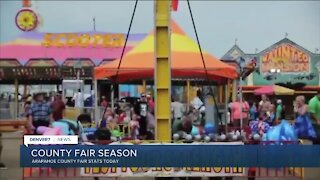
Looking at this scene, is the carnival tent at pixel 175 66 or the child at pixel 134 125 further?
the carnival tent at pixel 175 66

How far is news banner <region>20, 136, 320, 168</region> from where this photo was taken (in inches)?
176

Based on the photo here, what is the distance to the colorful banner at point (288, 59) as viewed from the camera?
460 centimetres

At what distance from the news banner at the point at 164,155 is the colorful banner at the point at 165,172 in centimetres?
20

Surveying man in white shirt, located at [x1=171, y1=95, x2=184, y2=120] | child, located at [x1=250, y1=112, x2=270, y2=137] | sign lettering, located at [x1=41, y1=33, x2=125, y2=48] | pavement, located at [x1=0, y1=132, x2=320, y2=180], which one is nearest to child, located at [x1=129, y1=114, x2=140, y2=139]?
man in white shirt, located at [x1=171, y1=95, x2=184, y2=120]

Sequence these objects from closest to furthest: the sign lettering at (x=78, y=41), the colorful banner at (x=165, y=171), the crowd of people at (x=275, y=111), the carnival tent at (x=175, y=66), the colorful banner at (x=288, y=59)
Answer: the colorful banner at (x=288, y=59) < the colorful banner at (x=165, y=171) < the crowd of people at (x=275, y=111) < the carnival tent at (x=175, y=66) < the sign lettering at (x=78, y=41)

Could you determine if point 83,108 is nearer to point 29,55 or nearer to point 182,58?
point 182,58

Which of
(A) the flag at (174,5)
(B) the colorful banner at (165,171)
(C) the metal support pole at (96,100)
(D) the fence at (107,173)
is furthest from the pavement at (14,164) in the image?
(A) the flag at (174,5)

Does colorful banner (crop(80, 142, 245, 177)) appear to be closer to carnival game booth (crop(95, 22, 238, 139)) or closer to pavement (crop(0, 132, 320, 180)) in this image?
Answer: pavement (crop(0, 132, 320, 180))

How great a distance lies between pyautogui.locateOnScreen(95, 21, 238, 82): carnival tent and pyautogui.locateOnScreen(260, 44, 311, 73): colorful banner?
297 cm

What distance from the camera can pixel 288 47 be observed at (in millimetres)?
4754

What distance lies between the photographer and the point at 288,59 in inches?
181

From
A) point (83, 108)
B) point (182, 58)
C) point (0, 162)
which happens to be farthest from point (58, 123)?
point (182, 58)

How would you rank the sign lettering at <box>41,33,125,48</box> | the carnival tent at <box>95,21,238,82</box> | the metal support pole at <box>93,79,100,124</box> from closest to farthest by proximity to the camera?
1. the metal support pole at <box>93,79,100,124</box>
2. the carnival tent at <box>95,21,238,82</box>
3. the sign lettering at <box>41,33,125,48</box>

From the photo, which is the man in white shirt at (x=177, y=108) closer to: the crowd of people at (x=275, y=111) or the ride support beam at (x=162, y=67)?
the ride support beam at (x=162, y=67)
